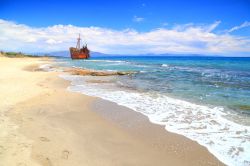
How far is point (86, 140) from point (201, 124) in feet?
12.4

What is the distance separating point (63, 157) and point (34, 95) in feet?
24.6

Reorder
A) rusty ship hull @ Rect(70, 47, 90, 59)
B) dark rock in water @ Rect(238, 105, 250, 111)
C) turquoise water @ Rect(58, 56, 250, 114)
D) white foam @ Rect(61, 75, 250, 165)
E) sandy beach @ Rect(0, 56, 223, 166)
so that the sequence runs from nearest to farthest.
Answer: sandy beach @ Rect(0, 56, 223, 166) < white foam @ Rect(61, 75, 250, 165) < dark rock in water @ Rect(238, 105, 250, 111) < turquoise water @ Rect(58, 56, 250, 114) < rusty ship hull @ Rect(70, 47, 90, 59)

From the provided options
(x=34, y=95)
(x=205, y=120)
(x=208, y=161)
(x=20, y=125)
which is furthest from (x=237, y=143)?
(x=34, y=95)

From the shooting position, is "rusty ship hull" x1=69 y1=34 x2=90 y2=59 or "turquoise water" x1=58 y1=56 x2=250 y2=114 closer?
"turquoise water" x1=58 y1=56 x2=250 y2=114

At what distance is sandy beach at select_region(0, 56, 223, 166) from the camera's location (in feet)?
17.6

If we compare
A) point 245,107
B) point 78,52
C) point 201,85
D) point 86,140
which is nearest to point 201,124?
point 86,140

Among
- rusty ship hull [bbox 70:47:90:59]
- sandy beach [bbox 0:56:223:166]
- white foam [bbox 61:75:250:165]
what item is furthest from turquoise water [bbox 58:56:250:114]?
rusty ship hull [bbox 70:47:90:59]

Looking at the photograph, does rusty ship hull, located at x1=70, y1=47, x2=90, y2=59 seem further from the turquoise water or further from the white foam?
the white foam

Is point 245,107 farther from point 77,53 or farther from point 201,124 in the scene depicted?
point 77,53

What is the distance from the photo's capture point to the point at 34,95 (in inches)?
482

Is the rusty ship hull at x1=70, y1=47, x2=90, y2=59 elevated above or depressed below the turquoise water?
above

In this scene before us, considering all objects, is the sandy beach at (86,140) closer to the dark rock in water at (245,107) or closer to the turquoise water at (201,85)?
the dark rock in water at (245,107)

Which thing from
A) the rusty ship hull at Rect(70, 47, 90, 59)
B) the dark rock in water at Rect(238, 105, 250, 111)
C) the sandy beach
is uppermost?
the rusty ship hull at Rect(70, 47, 90, 59)

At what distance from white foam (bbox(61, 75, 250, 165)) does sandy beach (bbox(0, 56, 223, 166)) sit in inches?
15.1
